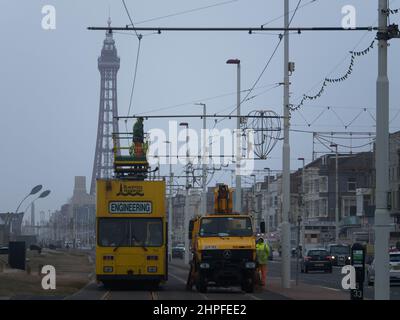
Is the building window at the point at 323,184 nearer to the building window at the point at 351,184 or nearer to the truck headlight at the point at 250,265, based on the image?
the building window at the point at 351,184

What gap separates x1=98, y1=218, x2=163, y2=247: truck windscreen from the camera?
35.6 meters

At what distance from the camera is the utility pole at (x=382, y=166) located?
847 inches

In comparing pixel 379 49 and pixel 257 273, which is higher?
pixel 379 49

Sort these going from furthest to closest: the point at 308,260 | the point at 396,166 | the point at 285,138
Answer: the point at 396,166, the point at 308,260, the point at 285,138

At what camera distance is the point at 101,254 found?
35.4 metres

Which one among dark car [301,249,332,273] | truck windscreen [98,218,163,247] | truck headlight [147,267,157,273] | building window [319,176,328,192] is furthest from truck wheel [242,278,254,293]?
building window [319,176,328,192]

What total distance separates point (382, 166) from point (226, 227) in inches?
573

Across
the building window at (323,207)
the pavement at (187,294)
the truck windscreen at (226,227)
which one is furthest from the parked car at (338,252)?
the truck windscreen at (226,227)

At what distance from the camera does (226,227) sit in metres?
36.1

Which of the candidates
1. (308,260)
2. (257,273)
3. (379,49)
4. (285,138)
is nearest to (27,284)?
(257,273)

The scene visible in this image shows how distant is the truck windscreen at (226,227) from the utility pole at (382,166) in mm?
14256

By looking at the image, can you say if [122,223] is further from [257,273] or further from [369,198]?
[369,198]

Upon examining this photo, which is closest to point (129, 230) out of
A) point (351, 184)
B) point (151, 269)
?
point (151, 269)
